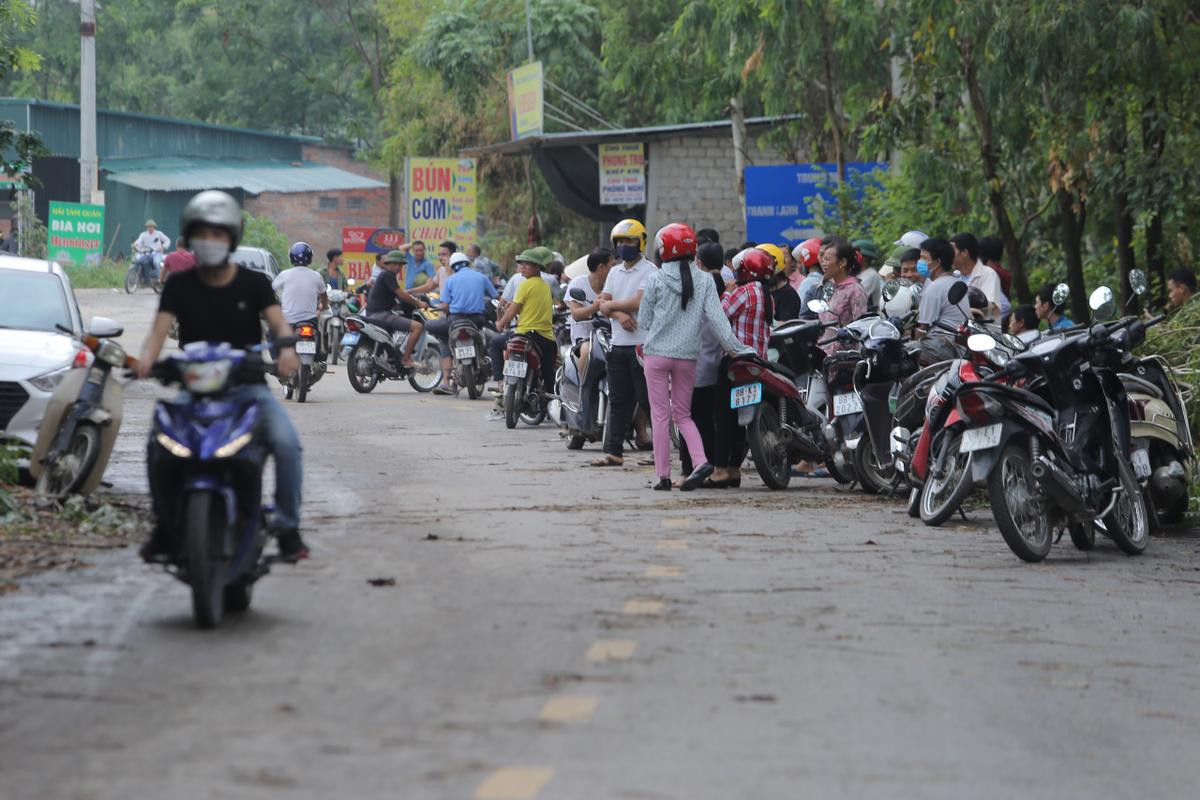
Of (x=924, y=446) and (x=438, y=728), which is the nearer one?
(x=438, y=728)

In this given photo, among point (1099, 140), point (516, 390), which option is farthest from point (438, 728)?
point (1099, 140)

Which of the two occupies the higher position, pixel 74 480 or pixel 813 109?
pixel 813 109

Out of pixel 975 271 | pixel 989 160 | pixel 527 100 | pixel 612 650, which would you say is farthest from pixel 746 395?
pixel 527 100

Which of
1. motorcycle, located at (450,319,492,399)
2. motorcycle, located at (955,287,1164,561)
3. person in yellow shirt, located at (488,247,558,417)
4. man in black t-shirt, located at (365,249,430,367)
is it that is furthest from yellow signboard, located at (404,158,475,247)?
motorcycle, located at (955,287,1164,561)

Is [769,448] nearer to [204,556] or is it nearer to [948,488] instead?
[948,488]

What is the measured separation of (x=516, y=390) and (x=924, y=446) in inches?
334

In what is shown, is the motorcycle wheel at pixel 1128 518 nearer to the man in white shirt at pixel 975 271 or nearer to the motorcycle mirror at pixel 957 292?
the motorcycle mirror at pixel 957 292

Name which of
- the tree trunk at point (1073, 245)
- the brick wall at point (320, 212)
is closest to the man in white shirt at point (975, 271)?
the tree trunk at point (1073, 245)

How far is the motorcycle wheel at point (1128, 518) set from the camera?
1174cm

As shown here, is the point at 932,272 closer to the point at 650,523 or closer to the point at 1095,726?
the point at 650,523

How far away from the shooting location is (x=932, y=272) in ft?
50.5

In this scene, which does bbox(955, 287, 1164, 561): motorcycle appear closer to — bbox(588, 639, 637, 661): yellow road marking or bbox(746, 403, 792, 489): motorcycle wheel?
bbox(746, 403, 792, 489): motorcycle wheel

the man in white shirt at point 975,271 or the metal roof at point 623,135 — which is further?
the metal roof at point 623,135

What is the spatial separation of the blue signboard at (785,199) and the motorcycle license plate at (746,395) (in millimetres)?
14460
